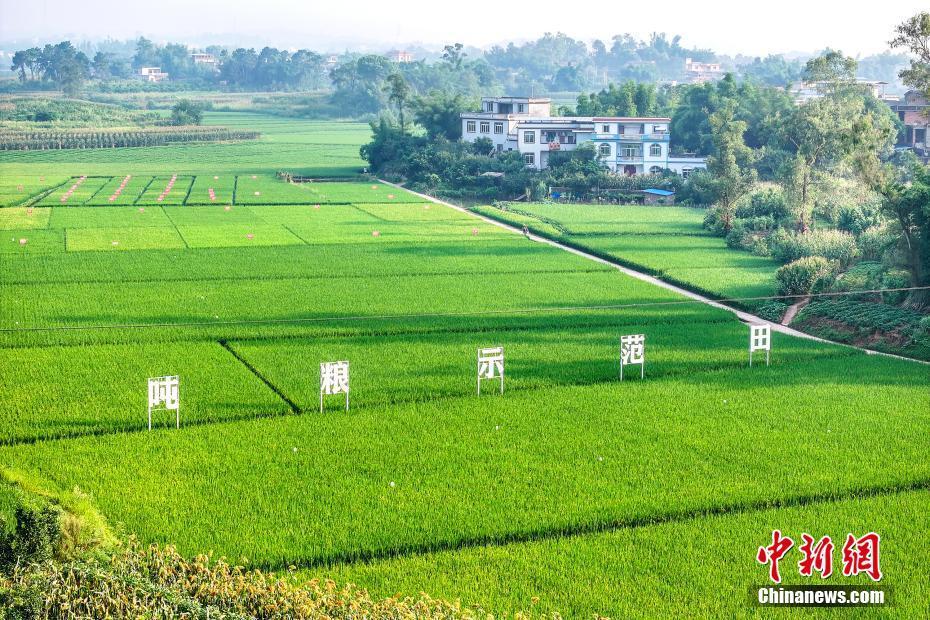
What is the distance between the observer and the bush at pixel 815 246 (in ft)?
120

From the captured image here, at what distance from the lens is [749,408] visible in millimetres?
20922

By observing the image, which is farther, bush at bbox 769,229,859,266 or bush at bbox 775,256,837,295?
bush at bbox 769,229,859,266

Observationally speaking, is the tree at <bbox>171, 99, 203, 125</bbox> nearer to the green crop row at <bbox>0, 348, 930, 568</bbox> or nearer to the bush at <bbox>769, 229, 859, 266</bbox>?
the bush at <bbox>769, 229, 859, 266</bbox>

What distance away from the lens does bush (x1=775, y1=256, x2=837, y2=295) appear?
31875mm

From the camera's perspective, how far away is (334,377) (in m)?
20.3

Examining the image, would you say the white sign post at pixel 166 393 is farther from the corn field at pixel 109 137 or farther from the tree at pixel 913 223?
the corn field at pixel 109 137

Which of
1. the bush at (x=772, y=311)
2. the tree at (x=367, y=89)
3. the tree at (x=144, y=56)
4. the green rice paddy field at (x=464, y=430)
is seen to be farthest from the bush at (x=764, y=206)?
the tree at (x=144, y=56)

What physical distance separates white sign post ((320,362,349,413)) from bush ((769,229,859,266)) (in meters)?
19.4

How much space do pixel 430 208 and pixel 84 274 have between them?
2358cm

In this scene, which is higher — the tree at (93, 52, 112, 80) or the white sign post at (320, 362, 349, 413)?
the tree at (93, 52, 112, 80)

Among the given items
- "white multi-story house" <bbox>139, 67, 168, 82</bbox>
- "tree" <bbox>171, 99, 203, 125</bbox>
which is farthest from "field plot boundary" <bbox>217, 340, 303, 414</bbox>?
"white multi-story house" <bbox>139, 67, 168, 82</bbox>

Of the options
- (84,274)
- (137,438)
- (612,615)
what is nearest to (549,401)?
(137,438)

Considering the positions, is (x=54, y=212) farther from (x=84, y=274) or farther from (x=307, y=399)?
(x=307, y=399)

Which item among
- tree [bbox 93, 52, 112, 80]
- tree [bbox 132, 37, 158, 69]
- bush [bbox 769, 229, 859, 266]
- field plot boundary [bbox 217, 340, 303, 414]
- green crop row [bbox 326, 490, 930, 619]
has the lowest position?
green crop row [bbox 326, 490, 930, 619]
